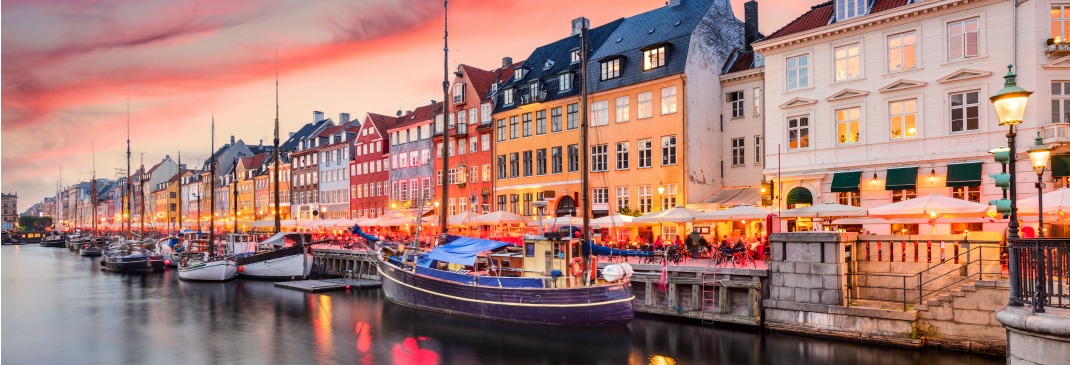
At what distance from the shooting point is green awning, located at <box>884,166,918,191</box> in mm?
29609

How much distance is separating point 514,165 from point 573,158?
6.70 meters

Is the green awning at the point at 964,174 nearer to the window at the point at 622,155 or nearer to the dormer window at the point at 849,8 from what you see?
the dormer window at the point at 849,8

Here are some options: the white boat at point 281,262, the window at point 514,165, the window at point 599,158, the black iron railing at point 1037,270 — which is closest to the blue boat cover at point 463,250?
the window at point 599,158

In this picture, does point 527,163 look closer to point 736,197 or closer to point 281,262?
point 736,197

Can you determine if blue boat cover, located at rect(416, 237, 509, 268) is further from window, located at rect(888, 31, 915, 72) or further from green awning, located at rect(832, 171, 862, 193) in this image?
window, located at rect(888, 31, 915, 72)

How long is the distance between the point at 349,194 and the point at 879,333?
2505 inches

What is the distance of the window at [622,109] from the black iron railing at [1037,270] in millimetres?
34155

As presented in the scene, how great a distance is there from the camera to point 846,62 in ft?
107

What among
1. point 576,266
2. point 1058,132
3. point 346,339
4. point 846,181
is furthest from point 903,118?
point 346,339

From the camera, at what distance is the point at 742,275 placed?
2509 cm

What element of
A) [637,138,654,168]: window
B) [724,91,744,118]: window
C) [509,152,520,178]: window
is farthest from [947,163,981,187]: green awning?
[509,152,520,178]: window

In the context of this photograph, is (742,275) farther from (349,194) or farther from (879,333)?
→ (349,194)

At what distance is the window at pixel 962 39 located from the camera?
2886 centimetres

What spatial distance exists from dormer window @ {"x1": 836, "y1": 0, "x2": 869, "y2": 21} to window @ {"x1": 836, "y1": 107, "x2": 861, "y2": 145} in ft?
13.4
